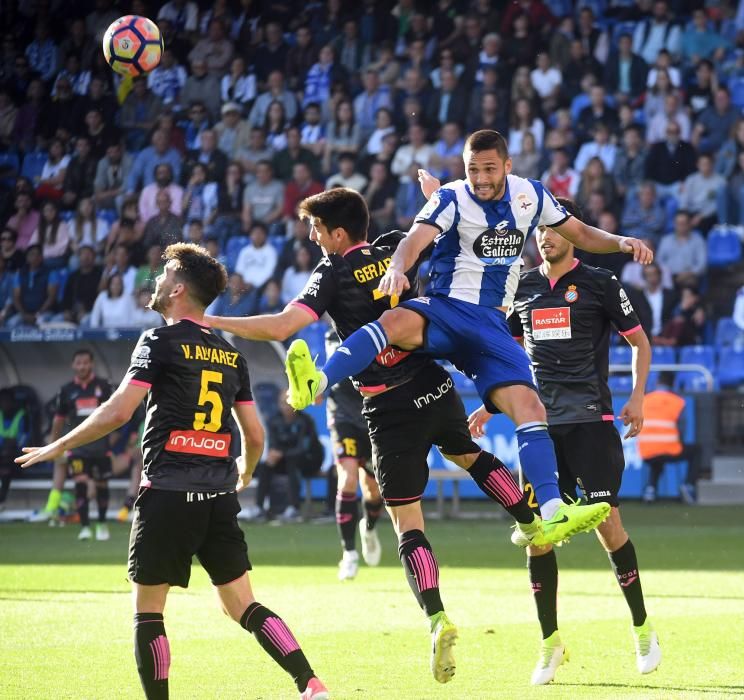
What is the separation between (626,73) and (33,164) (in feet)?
35.7

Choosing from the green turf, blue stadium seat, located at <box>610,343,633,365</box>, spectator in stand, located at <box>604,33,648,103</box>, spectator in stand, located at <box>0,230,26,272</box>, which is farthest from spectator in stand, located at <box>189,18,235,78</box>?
the green turf

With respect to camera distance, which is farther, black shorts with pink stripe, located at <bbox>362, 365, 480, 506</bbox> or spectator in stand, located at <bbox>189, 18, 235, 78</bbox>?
spectator in stand, located at <bbox>189, 18, 235, 78</bbox>

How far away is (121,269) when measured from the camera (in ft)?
69.6

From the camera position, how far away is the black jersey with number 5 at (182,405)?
552cm

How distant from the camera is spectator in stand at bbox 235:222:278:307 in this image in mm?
20562

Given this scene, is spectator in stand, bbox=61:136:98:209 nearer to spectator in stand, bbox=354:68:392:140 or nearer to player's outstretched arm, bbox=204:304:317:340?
spectator in stand, bbox=354:68:392:140

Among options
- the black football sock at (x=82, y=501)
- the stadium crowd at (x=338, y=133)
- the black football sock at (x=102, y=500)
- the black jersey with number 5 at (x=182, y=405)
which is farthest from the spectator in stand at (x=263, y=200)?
the black jersey with number 5 at (x=182, y=405)

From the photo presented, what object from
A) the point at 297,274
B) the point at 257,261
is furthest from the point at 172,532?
the point at 257,261

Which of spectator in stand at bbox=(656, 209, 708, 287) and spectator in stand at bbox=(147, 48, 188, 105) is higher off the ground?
spectator in stand at bbox=(147, 48, 188, 105)

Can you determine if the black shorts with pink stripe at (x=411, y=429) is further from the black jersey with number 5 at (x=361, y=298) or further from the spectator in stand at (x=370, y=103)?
the spectator in stand at (x=370, y=103)

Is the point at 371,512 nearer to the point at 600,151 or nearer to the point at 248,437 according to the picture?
the point at 248,437

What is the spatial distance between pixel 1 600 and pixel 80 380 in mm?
5985

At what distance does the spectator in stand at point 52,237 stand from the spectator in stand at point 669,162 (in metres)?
9.71

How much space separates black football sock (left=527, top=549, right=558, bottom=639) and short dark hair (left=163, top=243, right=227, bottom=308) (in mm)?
2645
